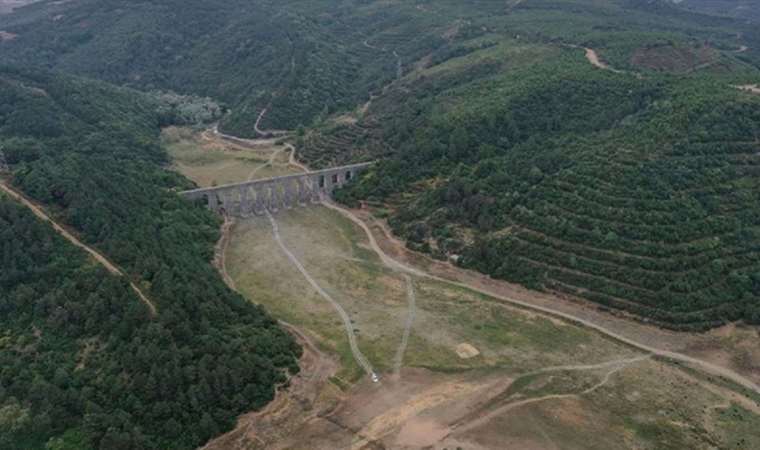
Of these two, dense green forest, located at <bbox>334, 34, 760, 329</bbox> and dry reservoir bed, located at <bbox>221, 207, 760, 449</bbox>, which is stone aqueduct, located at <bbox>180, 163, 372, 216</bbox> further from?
dry reservoir bed, located at <bbox>221, 207, 760, 449</bbox>

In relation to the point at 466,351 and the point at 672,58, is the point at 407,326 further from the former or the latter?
the point at 672,58

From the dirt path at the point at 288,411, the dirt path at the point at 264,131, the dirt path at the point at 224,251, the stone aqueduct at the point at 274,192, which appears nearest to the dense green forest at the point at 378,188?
the dirt path at the point at 264,131

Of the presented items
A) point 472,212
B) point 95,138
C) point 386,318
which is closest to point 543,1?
point 472,212

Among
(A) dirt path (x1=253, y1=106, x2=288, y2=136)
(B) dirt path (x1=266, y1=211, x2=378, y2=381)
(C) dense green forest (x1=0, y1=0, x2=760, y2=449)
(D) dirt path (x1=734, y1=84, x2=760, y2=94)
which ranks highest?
(D) dirt path (x1=734, y1=84, x2=760, y2=94)

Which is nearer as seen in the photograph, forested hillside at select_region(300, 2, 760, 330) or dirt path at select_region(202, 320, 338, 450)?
dirt path at select_region(202, 320, 338, 450)

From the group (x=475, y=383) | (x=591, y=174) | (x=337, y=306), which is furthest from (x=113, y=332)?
(x=591, y=174)

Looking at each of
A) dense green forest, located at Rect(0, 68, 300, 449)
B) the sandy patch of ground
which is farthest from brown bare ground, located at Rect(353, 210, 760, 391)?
dense green forest, located at Rect(0, 68, 300, 449)

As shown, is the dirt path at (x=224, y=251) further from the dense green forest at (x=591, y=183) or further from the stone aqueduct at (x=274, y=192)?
the dense green forest at (x=591, y=183)
